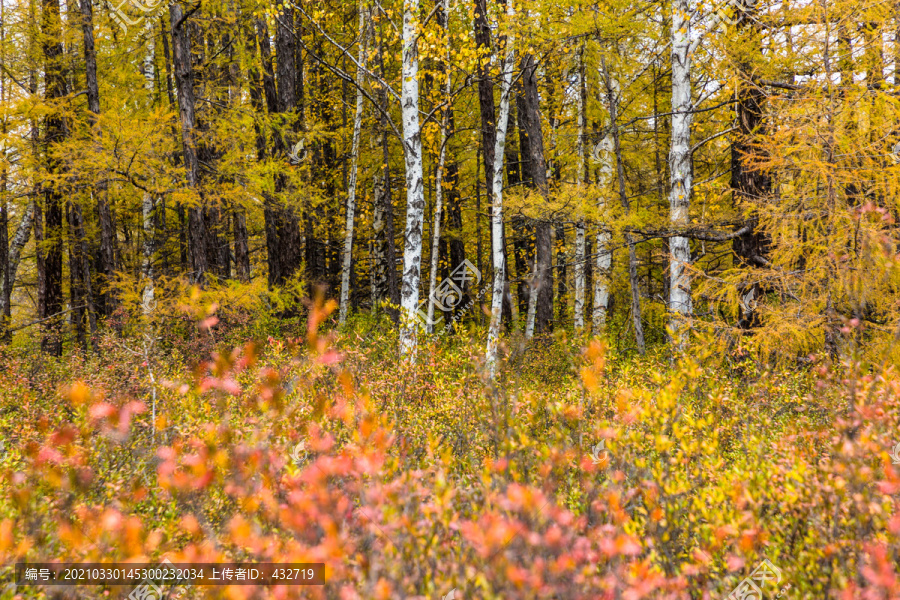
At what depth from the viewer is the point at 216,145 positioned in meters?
9.07

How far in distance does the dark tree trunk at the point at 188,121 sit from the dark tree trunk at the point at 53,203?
3166 millimetres

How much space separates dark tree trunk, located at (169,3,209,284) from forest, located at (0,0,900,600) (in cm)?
4

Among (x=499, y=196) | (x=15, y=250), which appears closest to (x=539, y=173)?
(x=499, y=196)

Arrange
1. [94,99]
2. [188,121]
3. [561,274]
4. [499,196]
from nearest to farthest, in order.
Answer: [499,196], [188,121], [94,99], [561,274]

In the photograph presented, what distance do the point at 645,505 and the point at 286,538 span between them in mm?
1730

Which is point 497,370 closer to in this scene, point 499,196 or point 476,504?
point 476,504

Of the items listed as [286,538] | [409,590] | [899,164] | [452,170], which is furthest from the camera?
[452,170]

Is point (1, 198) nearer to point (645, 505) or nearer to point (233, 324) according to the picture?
point (233, 324)

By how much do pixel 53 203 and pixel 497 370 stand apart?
41.7ft

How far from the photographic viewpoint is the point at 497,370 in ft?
13.2

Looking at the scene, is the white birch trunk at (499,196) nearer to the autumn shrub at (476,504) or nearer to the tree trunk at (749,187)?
the tree trunk at (749,187)

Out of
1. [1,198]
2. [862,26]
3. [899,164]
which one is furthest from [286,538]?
[1,198]

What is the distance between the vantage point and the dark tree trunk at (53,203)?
988cm

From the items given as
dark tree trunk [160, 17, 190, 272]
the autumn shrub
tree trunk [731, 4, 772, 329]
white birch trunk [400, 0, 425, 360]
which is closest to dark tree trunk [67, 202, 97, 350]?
dark tree trunk [160, 17, 190, 272]
